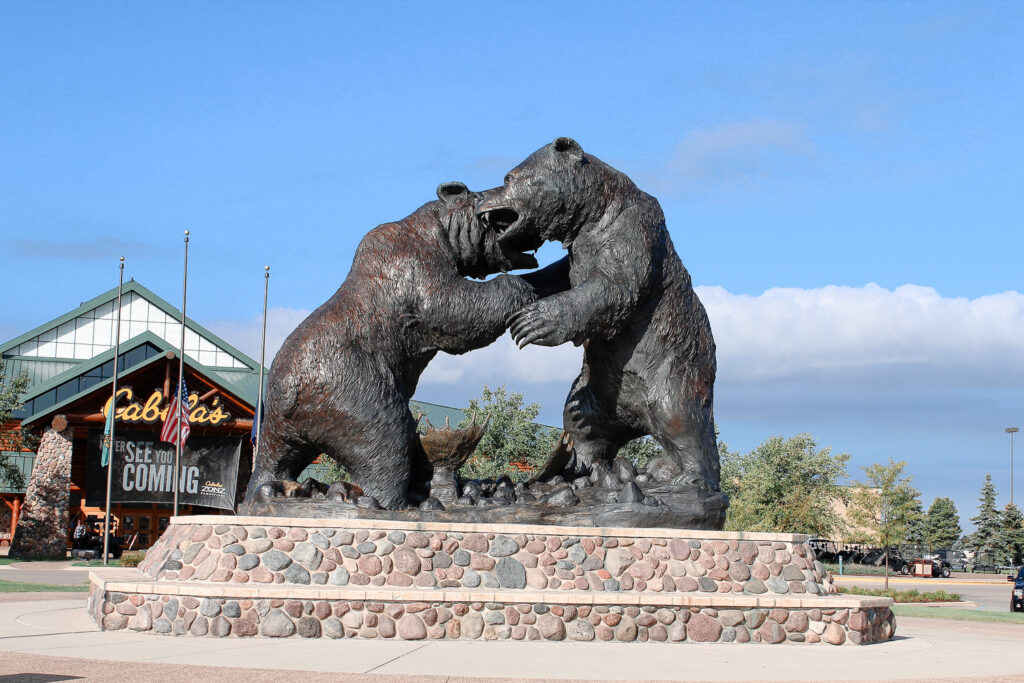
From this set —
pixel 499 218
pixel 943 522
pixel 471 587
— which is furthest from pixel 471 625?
pixel 943 522

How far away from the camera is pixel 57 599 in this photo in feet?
40.8

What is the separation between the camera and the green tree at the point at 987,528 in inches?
2048

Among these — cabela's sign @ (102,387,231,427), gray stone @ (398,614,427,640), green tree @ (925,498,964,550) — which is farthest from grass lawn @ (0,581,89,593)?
green tree @ (925,498,964,550)

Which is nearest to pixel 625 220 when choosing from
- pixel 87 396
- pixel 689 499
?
pixel 689 499

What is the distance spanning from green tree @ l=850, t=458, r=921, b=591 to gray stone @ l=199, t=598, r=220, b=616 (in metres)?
25.5

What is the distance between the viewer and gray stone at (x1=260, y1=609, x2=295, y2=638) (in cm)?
745

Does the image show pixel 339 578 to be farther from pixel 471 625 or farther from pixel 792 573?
pixel 792 573

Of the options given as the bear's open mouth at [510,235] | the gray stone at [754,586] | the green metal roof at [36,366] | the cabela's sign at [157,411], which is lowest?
the gray stone at [754,586]

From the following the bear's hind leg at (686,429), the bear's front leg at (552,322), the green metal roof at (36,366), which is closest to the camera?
the bear's front leg at (552,322)

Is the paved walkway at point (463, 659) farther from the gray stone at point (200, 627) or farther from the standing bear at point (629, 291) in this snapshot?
the standing bear at point (629, 291)

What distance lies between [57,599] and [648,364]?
7888 millimetres

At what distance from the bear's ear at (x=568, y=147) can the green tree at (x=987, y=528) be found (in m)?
49.1

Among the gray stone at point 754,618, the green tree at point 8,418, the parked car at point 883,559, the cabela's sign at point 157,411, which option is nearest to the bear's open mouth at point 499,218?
the gray stone at point 754,618

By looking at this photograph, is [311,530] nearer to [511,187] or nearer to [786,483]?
[511,187]
